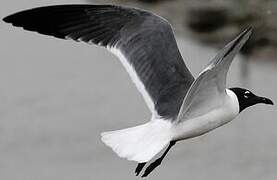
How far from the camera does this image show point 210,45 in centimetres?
1047

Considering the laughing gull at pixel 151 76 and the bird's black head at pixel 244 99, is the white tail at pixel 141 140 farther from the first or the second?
the bird's black head at pixel 244 99

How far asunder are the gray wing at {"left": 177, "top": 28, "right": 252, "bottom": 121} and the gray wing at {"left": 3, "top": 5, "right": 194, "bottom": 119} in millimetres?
129

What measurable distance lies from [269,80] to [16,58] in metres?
2.24

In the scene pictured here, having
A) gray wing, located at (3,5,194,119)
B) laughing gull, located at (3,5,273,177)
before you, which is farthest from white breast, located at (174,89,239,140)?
gray wing, located at (3,5,194,119)

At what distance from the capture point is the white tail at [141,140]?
485cm

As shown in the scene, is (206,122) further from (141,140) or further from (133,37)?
(133,37)

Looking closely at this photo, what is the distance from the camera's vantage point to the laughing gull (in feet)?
16.2

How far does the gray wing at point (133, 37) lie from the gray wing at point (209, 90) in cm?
13

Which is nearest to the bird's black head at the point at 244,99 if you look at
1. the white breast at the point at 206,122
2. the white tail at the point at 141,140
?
the white breast at the point at 206,122

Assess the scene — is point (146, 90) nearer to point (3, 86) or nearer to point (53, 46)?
point (3, 86)

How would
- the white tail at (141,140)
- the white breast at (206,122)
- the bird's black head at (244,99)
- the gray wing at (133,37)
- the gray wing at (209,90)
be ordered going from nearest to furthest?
1. the gray wing at (209,90)
2. the white tail at (141,140)
3. the white breast at (206,122)
4. the gray wing at (133,37)
5. the bird's black head at (244,99)

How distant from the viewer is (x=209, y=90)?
16.4 ft

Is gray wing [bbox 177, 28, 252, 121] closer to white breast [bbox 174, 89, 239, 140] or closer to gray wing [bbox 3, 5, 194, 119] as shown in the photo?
white breast [bbox 174, 89, 239, 140]

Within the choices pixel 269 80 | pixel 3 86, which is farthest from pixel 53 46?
pixel 269 80
